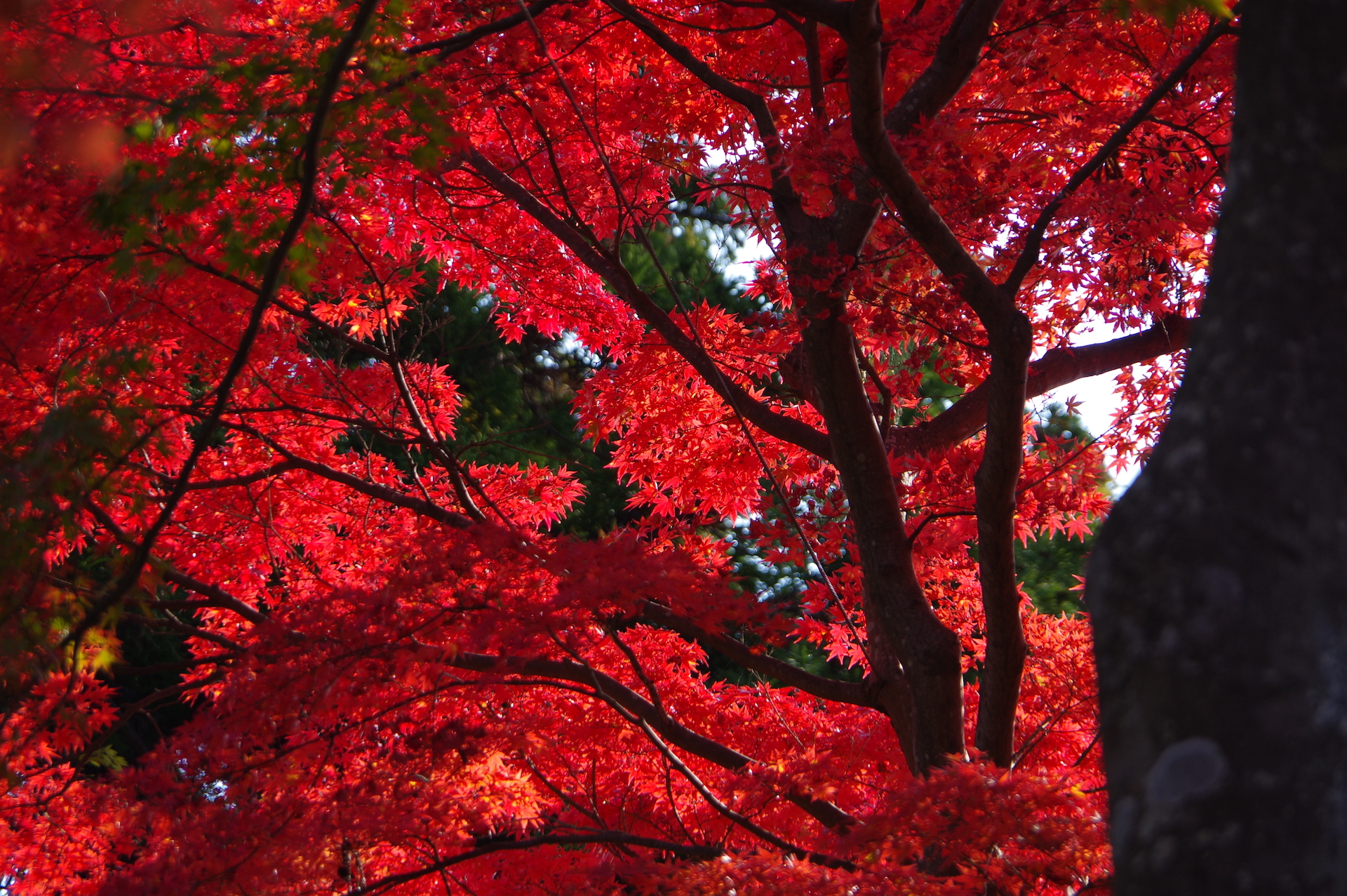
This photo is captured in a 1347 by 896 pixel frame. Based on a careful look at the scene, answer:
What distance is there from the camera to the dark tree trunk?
120cm

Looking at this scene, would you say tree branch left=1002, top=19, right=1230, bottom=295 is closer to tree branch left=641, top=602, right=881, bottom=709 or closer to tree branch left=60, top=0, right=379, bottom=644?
tree branch left=641, top=602, right=881, bottom=709

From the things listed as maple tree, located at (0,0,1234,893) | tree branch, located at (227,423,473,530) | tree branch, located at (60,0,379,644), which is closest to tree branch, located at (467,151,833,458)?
maple tree, located at (0,0,1234,893)

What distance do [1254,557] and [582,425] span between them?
15.4ft

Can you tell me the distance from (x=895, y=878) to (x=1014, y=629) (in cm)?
125

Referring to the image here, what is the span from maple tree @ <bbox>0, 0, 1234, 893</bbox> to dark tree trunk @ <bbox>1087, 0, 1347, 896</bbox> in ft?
4.93

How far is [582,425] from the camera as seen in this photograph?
18.9ft

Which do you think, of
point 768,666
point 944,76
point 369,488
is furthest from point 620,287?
point 768,666

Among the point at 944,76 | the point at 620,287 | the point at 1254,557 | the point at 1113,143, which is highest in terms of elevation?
the point at 944,76

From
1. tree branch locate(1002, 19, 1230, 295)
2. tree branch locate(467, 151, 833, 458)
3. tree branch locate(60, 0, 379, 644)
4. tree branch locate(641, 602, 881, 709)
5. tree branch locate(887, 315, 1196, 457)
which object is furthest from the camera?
tree branch locate(887, 315, 1196, 457)

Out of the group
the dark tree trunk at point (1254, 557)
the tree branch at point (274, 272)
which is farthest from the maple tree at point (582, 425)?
the dark tree trunk at point (1254, 557)

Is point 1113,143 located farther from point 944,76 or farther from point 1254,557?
point 1254,557

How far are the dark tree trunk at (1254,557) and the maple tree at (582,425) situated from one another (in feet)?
4.93

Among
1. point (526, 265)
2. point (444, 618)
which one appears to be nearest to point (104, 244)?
point (526, 265)

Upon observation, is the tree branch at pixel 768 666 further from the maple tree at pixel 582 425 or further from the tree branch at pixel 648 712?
the tree branch at pixel 648 712
